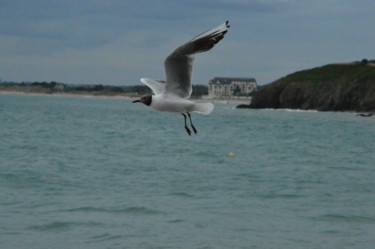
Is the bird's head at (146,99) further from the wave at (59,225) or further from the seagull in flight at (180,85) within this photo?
the wave at (59,225)

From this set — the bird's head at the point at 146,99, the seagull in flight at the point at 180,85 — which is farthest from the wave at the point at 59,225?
the bird's head at the point at 146,99

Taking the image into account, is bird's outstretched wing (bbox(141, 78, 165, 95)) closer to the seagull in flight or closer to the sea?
the seagull in flight

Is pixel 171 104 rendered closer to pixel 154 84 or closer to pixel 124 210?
pixel 154 84

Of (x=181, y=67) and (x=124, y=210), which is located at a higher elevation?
(x=181, y=67)

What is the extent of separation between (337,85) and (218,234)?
123387 millimetres

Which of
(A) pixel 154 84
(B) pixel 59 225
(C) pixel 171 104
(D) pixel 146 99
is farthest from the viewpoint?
(B) pixel 59 225

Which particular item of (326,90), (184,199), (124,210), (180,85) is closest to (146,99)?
(180,85)

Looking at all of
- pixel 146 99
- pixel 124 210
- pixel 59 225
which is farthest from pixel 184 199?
pixel 146 99

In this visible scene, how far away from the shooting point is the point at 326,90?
14175 centimetres

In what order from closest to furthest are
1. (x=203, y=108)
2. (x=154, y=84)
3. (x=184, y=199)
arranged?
(x=203, y=108) → (x=154, y=84) → (x=184, y=199)

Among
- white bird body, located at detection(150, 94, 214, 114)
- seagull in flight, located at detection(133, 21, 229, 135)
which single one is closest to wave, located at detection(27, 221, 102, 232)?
seagull in flight, located at detection(133, 21, 229, 135)

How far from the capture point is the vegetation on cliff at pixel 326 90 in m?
132

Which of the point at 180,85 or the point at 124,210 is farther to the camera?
the point at 124,210

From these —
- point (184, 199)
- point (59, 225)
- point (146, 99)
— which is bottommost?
point (59, 225)
